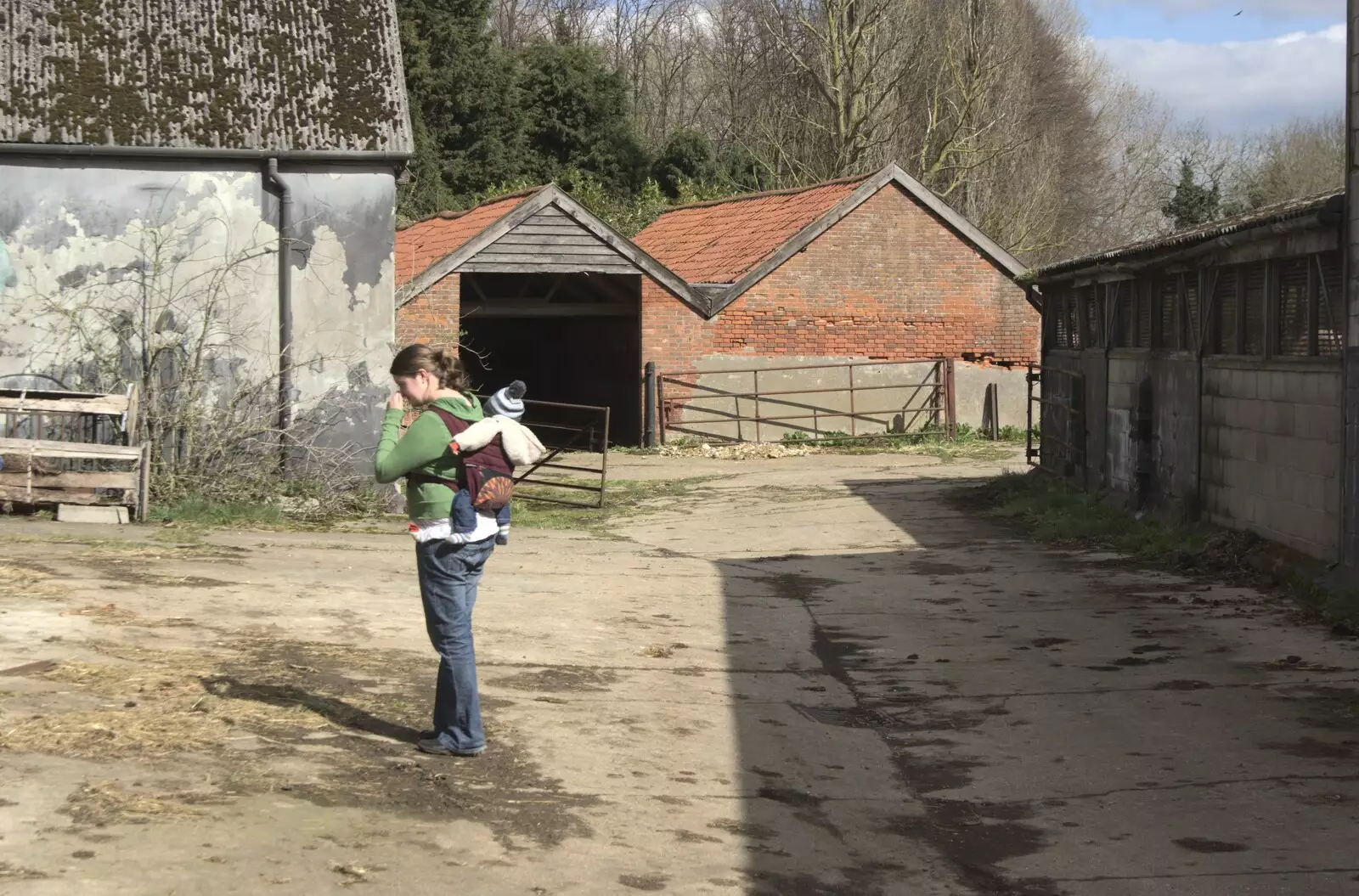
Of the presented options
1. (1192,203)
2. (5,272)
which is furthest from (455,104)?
(5,272)

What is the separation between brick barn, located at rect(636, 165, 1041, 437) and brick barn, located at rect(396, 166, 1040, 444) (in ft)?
0.07

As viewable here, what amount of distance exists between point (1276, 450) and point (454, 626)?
307 inches

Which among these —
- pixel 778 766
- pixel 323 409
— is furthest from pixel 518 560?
pixel 778 766

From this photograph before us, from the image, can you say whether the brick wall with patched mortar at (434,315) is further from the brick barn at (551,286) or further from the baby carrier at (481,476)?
the baby carrier at (481,476)

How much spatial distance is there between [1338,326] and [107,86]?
11.8 metres

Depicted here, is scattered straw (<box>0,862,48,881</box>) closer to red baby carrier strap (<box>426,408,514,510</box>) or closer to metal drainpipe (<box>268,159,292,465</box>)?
red baby carrier strap (<box>426,408,514,510</box>)

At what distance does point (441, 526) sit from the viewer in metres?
5.82

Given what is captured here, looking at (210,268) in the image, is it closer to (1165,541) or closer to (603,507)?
(603,507)

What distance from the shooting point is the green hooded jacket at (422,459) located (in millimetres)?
5766

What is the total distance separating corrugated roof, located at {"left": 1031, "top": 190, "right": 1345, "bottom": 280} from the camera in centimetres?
1072

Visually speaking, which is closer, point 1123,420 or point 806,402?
point 1123,420

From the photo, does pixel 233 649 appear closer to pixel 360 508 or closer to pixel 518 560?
pixel 518 560

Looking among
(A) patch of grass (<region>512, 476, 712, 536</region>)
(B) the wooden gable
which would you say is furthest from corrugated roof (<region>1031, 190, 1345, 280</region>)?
(B) the wooden gable

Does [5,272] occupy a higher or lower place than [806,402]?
higher
